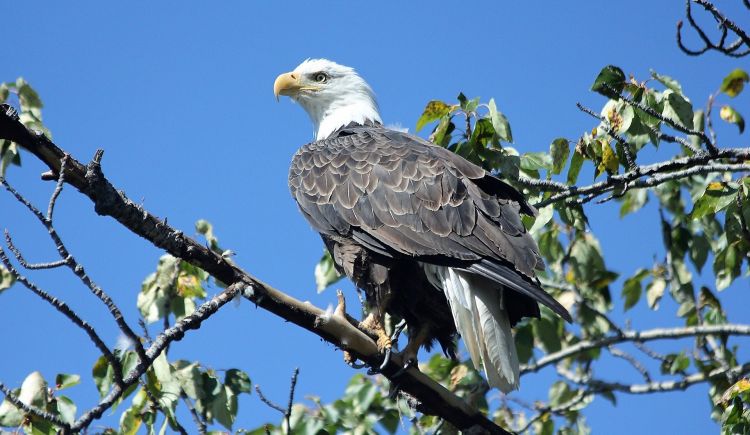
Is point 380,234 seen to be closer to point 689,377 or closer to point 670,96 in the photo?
point 670,96

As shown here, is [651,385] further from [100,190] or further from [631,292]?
[100,190]

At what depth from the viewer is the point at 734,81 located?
551cm

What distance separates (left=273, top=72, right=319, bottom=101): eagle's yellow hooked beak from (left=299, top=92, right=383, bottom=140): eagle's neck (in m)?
0.09

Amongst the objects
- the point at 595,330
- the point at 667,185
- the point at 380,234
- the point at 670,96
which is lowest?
the point at 380,234

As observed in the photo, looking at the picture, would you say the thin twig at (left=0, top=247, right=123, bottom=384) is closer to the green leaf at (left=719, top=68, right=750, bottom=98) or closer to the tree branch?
the tree branch

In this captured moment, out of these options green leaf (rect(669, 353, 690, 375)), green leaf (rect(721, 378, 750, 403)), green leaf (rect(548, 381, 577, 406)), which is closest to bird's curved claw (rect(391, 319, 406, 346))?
green leaf (rect(721, 378, 750, 403))

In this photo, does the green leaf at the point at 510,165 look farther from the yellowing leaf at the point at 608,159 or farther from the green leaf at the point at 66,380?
the green leaf at the point at 66,380

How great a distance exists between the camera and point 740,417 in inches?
164

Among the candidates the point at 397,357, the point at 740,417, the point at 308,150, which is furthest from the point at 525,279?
the point at 308,150

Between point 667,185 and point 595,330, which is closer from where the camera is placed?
point 667,185

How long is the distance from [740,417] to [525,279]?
3.91 ft

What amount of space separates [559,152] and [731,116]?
1425 millimetres

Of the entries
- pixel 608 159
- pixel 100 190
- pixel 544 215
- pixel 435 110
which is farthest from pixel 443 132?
pixel 100 190

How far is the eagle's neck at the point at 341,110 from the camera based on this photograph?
22.5ft
